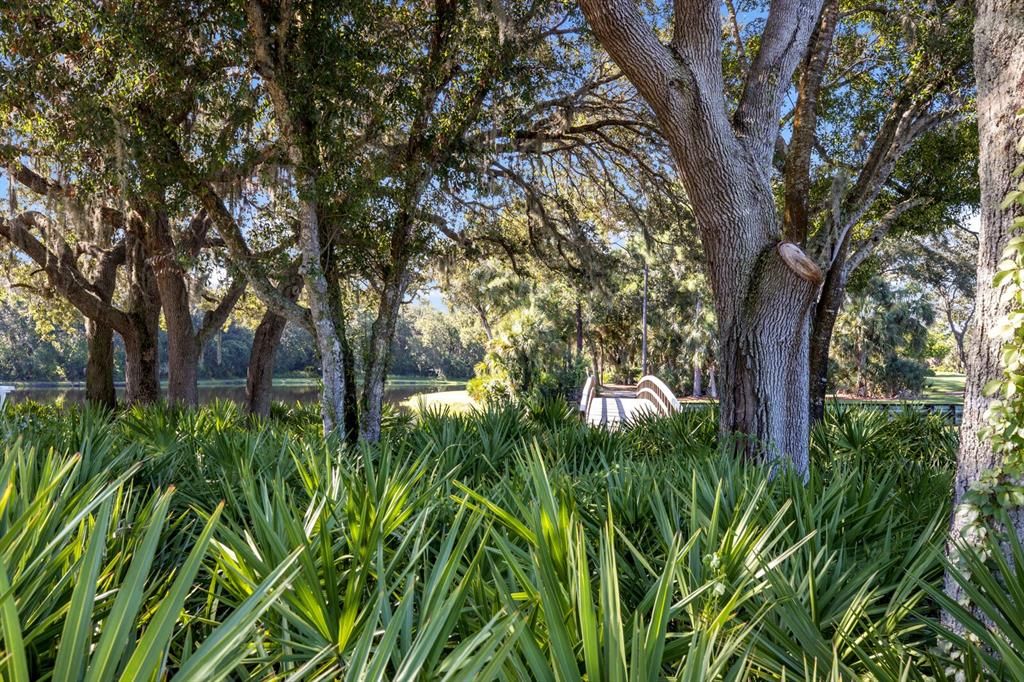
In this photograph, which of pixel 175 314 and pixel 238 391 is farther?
pixel 238 391

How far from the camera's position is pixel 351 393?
873 cm

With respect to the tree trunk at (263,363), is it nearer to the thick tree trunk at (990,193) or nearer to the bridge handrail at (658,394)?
the bridge handrail at (658,394)

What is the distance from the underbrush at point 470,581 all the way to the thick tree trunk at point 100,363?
32.2 feet

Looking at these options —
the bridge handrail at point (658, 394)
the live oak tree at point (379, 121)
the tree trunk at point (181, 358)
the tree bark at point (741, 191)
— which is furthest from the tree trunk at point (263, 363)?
the tree bark at point (741, 191)

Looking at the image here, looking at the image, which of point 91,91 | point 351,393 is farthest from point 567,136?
point 91,91

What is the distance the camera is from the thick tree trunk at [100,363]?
41.7 ft

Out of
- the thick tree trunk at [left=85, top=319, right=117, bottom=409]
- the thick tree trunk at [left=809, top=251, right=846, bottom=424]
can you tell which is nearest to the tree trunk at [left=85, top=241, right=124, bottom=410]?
the thick tree trunk at [left=85, top=319, right=117, bottom=409]

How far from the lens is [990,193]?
96.7 inches

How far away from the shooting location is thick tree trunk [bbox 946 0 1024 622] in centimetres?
237

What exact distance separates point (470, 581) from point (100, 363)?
13989mm

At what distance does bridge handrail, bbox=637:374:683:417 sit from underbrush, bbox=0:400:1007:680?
801cm

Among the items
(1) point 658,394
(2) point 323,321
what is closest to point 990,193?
(2) point 323,321

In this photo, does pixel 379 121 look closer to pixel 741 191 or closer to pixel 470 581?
pixel 741 191

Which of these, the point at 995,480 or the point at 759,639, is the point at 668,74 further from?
the point at 759,639
